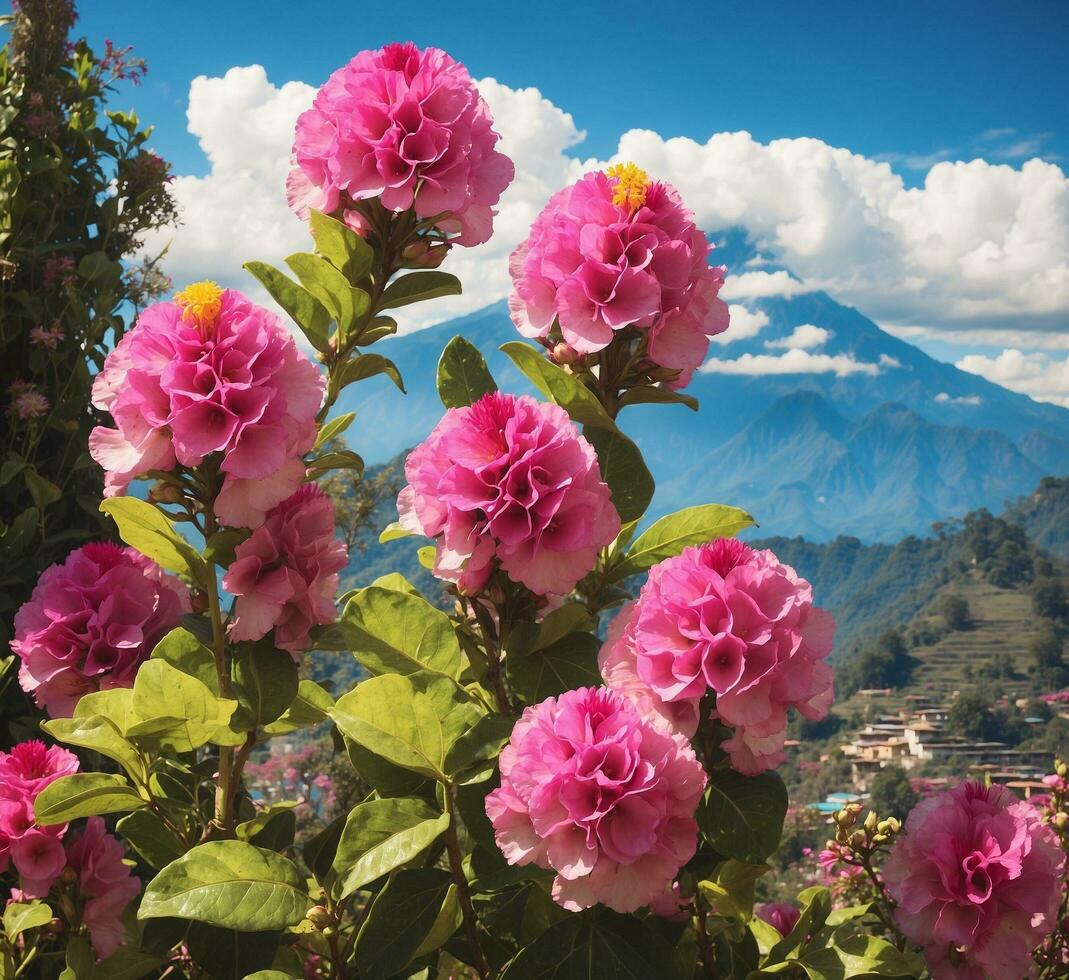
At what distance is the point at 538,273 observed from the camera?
4.16 ft

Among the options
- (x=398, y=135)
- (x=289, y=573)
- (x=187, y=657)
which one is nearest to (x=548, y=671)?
(x=289, y=573)

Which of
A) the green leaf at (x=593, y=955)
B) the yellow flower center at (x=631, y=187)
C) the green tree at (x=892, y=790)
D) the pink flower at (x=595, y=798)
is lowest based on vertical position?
the green tree at (x=892, y=790)

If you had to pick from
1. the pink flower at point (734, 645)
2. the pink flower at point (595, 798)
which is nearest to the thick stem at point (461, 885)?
the pink flower at point (595, 798)

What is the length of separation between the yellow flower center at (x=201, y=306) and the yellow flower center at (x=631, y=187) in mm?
501

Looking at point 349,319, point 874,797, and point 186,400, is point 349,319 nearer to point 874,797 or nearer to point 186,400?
point 186,400

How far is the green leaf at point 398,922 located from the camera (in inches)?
38.1

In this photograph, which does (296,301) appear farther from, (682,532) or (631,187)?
(682,532)

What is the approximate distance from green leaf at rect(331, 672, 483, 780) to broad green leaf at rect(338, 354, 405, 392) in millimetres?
438

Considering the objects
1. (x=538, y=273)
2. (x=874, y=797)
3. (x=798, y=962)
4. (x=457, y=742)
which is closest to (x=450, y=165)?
(x=538, y=273)

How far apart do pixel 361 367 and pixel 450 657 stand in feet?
1.34

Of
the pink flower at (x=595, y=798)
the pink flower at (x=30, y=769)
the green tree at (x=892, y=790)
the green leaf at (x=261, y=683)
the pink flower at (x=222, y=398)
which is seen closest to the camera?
the pink flower at (x=595, y=798)

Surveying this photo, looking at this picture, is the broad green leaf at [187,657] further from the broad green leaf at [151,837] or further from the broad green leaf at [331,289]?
the broad green leaf at [331,289]

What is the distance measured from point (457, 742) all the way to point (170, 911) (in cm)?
30

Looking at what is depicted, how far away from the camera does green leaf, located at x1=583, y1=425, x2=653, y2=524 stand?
1.24 metres
